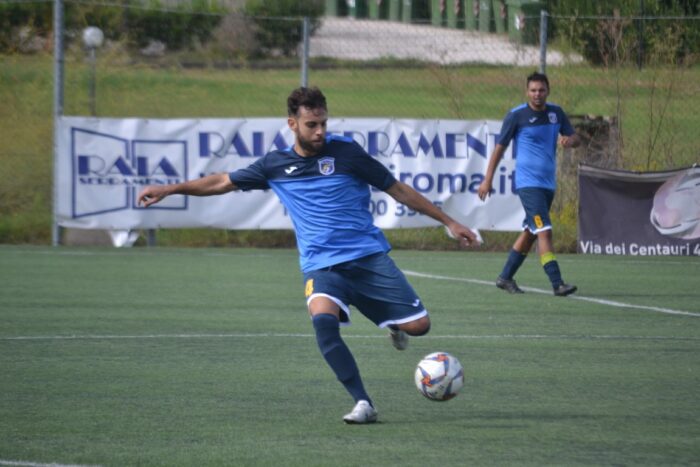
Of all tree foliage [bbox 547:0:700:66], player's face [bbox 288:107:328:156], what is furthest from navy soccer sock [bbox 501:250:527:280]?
player's face [bbox 288:107:328:156]

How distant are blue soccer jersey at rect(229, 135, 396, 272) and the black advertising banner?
9509mm

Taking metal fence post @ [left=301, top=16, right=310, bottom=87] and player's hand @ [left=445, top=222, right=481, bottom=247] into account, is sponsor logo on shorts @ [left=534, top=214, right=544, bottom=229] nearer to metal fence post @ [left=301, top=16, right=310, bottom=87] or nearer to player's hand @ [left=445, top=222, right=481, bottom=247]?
metal fence post @ [left=301, top=16, right=310, bottom=87]

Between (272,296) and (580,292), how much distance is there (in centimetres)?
295

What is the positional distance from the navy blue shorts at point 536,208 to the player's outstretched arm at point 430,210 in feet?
17.7

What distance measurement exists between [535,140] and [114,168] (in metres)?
6.01

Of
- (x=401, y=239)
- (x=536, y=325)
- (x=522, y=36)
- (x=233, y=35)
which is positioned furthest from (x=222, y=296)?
(x=233, y=35)

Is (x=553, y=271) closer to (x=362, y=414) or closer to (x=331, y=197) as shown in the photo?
(x=331, y=197)

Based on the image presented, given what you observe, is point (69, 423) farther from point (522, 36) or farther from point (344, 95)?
point (344, 95)

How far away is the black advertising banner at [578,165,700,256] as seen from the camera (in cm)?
1590

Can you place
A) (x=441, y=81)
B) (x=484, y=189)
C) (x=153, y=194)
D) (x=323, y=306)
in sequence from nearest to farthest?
(x=323, y=306)
(x=153, y=194)
(x=484, y=189)
(x=441, y=81)

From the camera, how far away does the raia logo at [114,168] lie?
1620 centimetres

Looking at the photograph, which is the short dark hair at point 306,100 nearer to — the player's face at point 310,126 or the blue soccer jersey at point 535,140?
the player's face at point 310,126

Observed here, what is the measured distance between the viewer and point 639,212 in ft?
52.6

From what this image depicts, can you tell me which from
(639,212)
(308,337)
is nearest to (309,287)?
(308,337)
